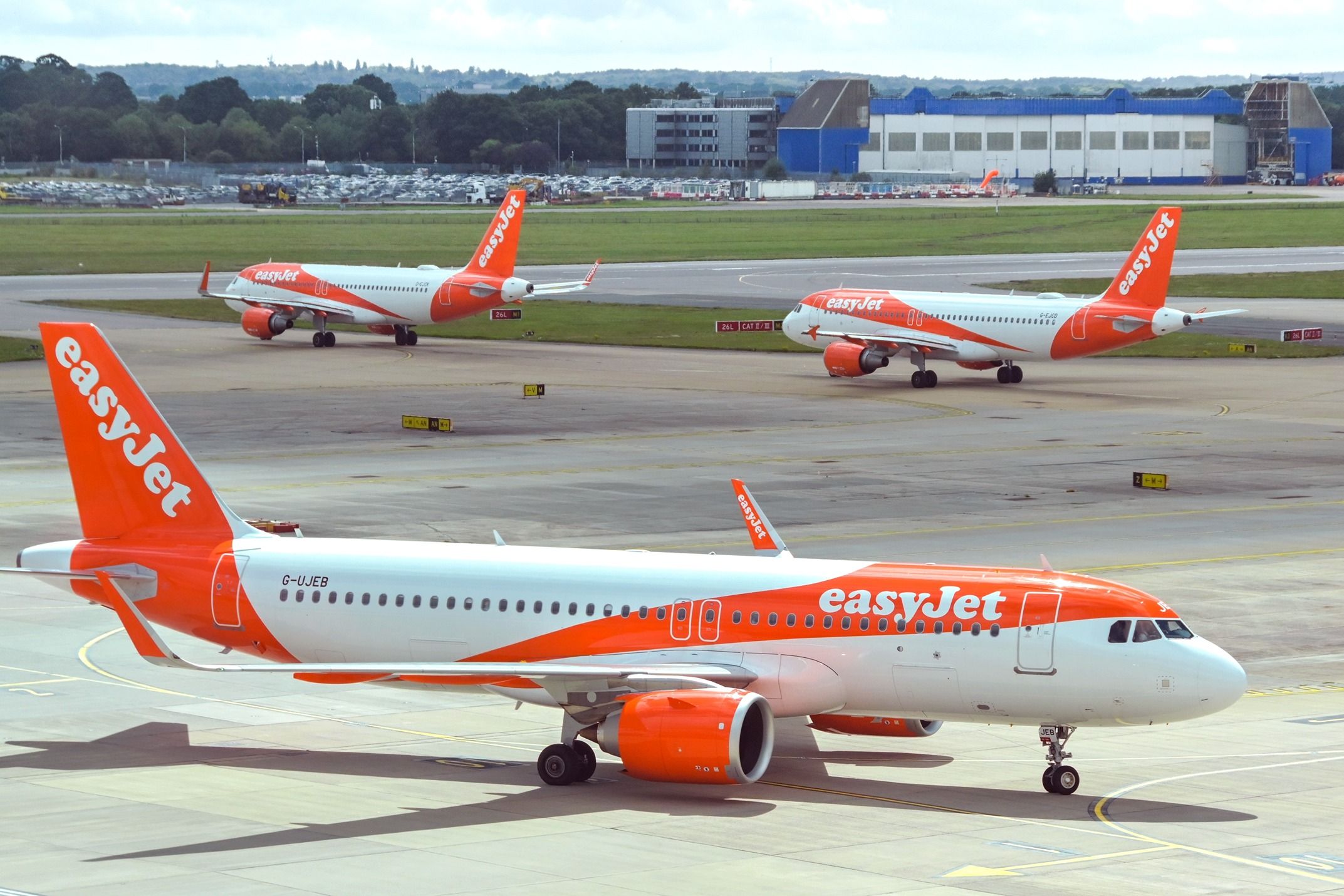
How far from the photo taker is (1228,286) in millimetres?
153125

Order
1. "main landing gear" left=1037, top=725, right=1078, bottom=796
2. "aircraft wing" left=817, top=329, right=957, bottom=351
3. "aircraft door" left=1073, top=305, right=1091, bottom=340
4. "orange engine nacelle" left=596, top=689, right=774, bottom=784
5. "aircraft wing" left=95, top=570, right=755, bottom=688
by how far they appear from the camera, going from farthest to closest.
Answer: "aircraft wing" left=817, top=329, right=957, bottom=351, "aircraft door" left=1073, top=305, right=1091, bottom=340, "main landing gear" left=1037, top=725, right=1078, bottom=796, "aircraft wing" left=95, top=570, right=755, bottom=688, "orange engine nacelle" left=596, top=689, right=774, bottom=784

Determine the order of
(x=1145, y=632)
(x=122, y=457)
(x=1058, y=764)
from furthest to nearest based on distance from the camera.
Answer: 1. (x=122, y=457)
2. (x=1058, y=764)
3. (x=1145, y=632)

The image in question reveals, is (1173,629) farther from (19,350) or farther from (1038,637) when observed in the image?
(19,350)

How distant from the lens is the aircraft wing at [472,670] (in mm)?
A: 30672

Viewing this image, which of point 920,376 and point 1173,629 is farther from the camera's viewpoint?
point 920,376

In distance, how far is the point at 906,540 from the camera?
56.3m

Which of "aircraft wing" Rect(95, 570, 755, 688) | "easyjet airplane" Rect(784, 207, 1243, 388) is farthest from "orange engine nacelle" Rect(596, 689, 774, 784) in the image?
"easyjet airplane" Rect(784, 207, 1243, 388)

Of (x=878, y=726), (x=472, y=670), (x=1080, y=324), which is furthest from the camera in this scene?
(x=1080, y=324)

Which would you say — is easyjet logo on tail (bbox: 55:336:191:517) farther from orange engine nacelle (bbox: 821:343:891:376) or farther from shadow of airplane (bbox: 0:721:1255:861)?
orange engine nacelle (bbox: 821:343:891:376)

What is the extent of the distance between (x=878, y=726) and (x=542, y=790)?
598cm

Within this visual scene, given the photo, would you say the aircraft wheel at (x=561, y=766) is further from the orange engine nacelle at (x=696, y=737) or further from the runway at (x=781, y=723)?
the orange engine nacelle at (x=696, y=737)

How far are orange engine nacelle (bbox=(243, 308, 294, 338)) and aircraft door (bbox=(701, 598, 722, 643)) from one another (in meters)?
86.0

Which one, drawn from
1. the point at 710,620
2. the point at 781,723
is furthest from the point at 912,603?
the point at 781,723

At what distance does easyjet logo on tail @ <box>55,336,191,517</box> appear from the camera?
117 feet
